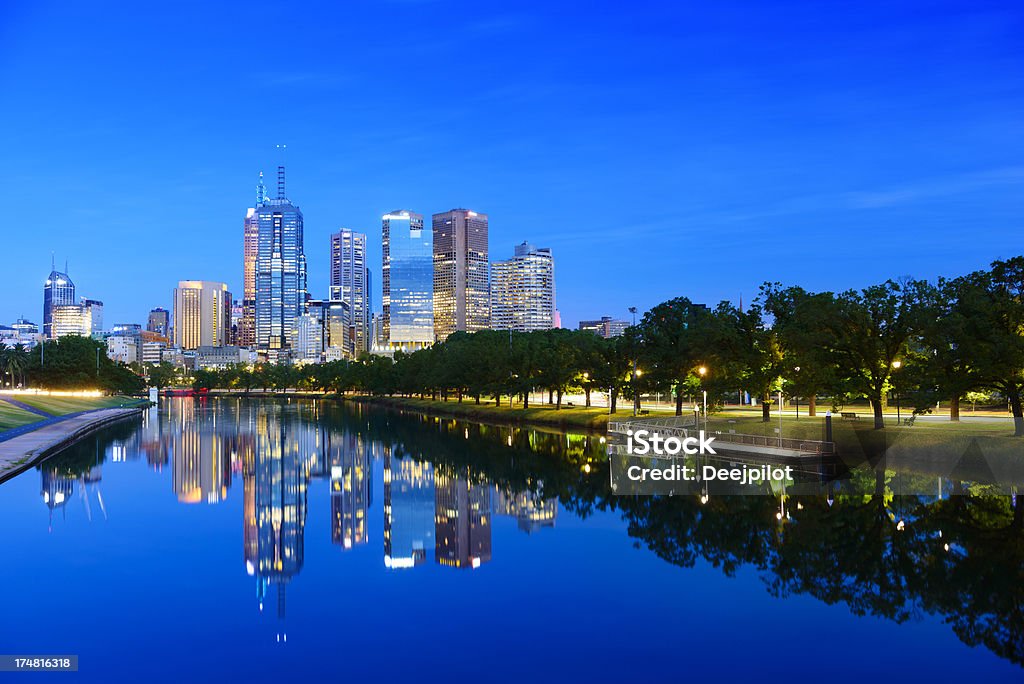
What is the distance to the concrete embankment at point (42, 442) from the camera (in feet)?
152

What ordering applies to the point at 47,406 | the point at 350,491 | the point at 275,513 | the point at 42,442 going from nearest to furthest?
the point at 275,513 < the point at 350,491 < the point at 42,442 < the point at 47,406

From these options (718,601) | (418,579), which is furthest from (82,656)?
(718,601)

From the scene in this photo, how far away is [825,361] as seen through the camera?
173 feet

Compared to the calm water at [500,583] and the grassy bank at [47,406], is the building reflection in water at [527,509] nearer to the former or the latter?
the calm water at [500,583]

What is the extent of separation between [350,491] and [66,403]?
84949 mm

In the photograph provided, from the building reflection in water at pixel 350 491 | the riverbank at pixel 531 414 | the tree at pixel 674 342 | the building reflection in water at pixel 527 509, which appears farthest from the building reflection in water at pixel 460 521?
→ the riverbank at pixel 531 414

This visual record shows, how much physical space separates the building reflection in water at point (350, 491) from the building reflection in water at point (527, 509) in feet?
A: 20.3

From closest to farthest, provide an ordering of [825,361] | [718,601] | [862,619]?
[862,619], [718,601], [825,361]

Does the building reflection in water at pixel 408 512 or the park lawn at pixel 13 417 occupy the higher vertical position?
the park lawn at pixel 13 417

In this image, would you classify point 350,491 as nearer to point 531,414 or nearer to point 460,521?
point 460,521

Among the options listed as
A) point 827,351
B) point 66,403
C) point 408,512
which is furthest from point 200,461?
point 66,403

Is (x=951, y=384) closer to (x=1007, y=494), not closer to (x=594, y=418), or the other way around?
(x=1007, y=494)

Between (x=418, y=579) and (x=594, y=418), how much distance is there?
52.3m

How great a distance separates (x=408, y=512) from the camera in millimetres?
36375
